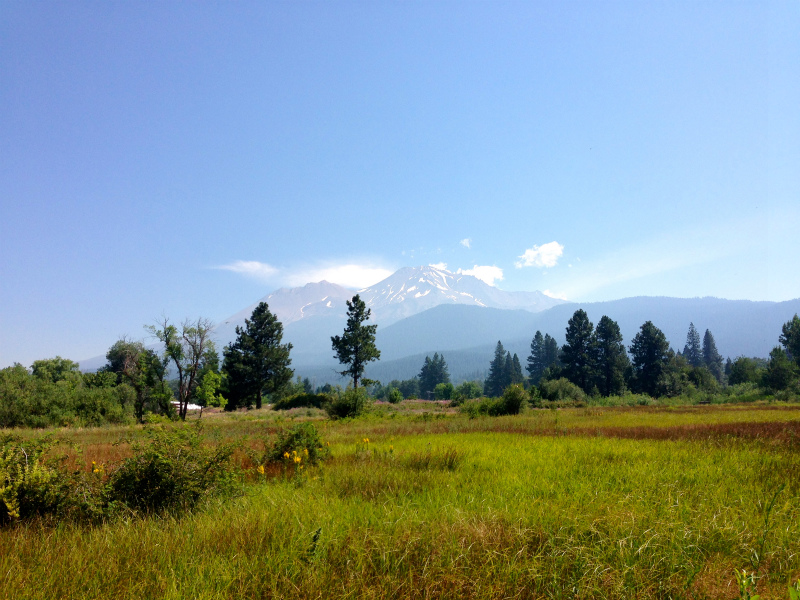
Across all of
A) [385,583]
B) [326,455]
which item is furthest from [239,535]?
[326,455]

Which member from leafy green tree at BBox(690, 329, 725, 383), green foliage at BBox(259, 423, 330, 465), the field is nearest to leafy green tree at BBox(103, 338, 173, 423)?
green foliage at BBox(259, 423, 330, 465)

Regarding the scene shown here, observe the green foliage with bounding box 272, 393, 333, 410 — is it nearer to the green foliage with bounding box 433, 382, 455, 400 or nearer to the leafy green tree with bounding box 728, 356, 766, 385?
the green foliage with bounding box 433, 382, 455, 400

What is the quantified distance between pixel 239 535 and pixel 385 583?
4.52 feet

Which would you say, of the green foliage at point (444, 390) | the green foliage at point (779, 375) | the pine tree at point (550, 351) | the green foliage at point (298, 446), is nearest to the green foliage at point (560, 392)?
the green foliage at point (779, 375)

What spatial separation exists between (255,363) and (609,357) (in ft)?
177

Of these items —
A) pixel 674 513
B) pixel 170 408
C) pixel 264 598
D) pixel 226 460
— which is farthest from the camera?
pixel 170 408

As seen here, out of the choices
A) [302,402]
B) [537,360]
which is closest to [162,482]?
[302,402]

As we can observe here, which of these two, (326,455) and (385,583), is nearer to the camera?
(385,583)

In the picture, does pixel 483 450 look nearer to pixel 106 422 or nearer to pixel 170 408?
pixel 106 422

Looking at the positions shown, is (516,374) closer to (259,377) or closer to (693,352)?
(693,352)

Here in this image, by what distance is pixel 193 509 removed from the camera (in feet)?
14.1

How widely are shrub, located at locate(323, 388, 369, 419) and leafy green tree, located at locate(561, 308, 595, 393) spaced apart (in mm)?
45579

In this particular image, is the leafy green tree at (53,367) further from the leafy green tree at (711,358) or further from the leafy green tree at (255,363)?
the leafy green tree at (711,358)

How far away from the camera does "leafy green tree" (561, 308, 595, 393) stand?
60.0 m
